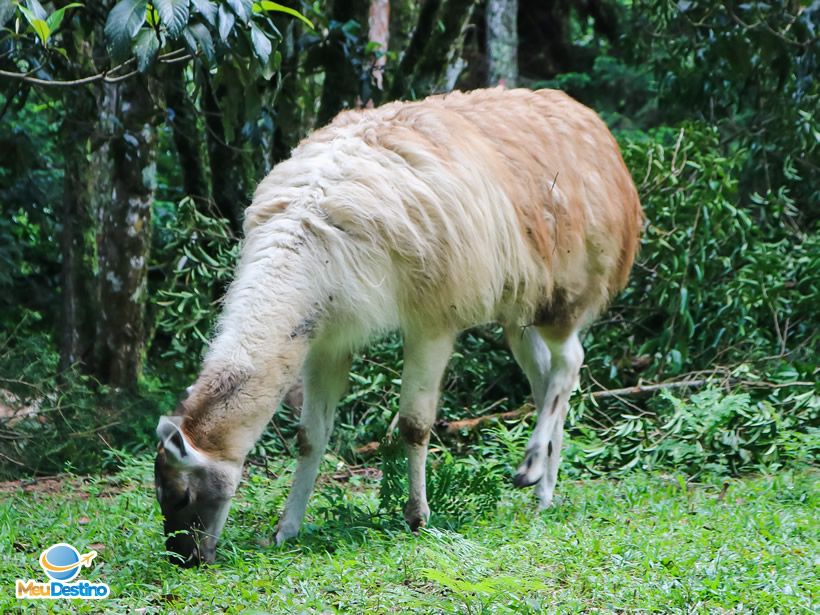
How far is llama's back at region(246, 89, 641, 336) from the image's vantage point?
489 centimetres

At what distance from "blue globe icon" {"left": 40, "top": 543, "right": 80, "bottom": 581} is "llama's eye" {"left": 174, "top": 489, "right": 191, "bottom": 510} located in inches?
18.0

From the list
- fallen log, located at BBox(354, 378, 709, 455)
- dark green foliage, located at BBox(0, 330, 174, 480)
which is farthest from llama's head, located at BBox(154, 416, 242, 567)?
fallen log, located at BBox(354, 378, 709, 455)

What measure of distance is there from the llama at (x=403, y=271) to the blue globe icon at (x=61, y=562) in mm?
423

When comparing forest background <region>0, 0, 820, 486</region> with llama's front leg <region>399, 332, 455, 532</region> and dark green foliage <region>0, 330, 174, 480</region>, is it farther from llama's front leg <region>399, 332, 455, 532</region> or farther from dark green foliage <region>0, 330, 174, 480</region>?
llama's front leg <region>399, 332, 455, 532</region>

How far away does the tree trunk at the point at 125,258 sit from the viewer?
25.9ft

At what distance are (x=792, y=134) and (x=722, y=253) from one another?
5.33 feet

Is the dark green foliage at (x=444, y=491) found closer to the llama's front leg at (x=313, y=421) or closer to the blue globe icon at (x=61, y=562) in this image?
the llama's front leg at (x=313, y=421)

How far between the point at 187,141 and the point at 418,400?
448cm

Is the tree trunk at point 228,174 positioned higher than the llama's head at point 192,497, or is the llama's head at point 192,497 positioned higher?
the tree trunk at point 228,174

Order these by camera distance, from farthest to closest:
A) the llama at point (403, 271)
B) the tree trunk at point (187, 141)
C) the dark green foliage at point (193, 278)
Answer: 1. the tree trunk at point (187, 141)
2. the dark green foliage at point (193, 278)
3. the llama at point (403, 271)

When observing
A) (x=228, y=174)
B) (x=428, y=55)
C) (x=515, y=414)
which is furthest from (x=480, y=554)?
(x=428, y=55)

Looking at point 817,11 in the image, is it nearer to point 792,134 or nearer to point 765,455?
point 792,134

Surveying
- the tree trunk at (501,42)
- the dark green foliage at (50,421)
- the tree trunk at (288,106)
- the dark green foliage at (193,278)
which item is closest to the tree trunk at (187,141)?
the dark green foliage at (193,278)

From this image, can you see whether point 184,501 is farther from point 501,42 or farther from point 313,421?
point 501,42
